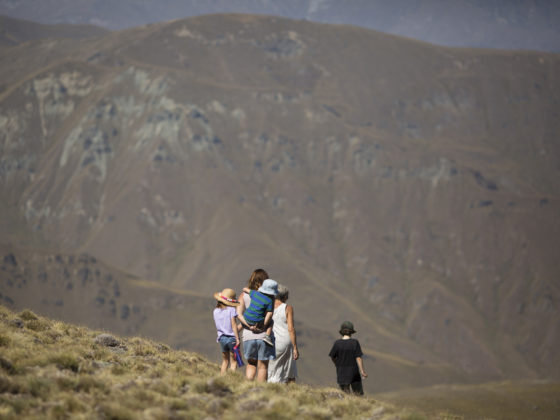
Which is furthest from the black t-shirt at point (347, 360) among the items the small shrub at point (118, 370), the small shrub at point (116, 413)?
the small shrub at point (116, 413)

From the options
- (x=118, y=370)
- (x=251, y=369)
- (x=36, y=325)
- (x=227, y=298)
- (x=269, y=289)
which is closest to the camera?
(x=118, y=370)

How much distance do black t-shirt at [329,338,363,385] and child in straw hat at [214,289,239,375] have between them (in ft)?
9.75

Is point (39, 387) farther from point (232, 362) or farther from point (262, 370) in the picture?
point (232, 362)

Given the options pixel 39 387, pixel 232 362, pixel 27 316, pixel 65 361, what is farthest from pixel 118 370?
pixel 27 316

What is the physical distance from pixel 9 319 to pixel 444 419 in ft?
43.3

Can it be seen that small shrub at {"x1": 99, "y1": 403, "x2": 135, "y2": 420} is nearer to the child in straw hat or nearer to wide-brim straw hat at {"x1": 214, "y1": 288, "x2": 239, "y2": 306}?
the child in straw hat

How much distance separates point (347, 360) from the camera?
23.1 metres

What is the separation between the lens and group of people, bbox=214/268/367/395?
21.8 metres

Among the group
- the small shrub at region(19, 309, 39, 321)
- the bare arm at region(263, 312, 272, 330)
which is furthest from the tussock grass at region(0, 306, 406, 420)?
the small shrub at region(19, 309, 39, 321)

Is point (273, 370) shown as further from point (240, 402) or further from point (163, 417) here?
point (163, 417)

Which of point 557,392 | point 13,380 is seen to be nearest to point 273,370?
point 13,380

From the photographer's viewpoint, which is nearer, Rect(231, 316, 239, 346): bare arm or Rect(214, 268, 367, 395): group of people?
Rect(214, 268, 367, 395): group of people

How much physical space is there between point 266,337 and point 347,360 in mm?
2894

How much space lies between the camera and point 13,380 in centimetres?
1708
